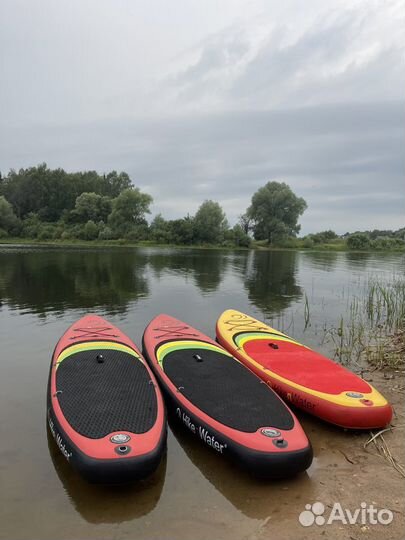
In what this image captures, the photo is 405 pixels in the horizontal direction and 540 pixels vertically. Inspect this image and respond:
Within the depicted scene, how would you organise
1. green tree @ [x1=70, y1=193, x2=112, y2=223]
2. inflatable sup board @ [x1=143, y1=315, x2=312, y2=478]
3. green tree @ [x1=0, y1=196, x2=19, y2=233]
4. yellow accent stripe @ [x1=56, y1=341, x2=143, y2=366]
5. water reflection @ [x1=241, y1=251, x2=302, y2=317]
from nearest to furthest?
inflatable sup board @ [x1=143, y1=315, x2=312, y2=478] < yellow accent stripe @ [x1=56, y1=341, x2=143, y2=366] < water reflection @ [x1=241, y1=251, x2=302, y2=317] < green tree @ [x1=0, y1=196, x2=19, y2=233] < green tree @ [x1=70, y1=193, x2=112, y2=223]

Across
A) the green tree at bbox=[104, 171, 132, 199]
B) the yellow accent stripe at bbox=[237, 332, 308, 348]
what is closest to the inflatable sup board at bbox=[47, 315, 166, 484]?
the yellow accent stripe at bbox=[237, 332, 308, 348]

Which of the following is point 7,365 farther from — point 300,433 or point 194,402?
point 300,433

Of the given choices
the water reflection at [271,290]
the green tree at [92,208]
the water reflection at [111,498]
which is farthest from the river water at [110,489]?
the green tree at [92,208]

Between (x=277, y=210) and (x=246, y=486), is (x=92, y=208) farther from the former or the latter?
(x=246, y=486)

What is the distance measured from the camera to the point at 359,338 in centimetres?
920

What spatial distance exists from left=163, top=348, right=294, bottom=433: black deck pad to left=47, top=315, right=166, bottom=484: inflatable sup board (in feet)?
1.67

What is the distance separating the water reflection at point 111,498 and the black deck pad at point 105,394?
53cm

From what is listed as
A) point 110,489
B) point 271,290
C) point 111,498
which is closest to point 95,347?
point 110,489

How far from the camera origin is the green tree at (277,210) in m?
61.6

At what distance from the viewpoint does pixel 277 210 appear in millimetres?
62125

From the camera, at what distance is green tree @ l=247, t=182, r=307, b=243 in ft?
202

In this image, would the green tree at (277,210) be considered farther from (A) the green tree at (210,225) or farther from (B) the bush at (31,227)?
(B) the bush at (31,227)

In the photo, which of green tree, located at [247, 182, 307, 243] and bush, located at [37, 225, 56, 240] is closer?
green tree, located at [247, 182, 307, 243]

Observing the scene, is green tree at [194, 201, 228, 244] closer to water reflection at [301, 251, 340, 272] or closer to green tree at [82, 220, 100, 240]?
green tree at [82, 220, 100, 240]
